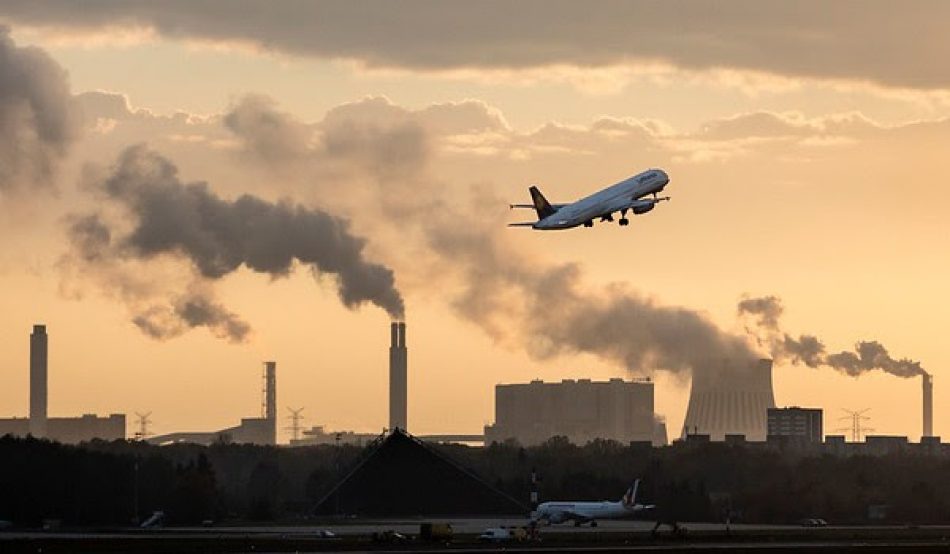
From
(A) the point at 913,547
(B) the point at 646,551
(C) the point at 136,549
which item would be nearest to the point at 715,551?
(B) the point at 646,551

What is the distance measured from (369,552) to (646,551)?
2216 centimetres

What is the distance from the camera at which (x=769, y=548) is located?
19888 cm

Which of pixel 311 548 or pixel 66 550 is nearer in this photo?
pixel 66 550

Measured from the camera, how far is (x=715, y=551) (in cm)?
19150

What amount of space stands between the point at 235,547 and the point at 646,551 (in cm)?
3370

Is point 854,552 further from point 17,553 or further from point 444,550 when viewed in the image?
point 17,553

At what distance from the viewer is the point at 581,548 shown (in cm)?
19988

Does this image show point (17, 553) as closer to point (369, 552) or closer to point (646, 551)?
point (369, 552)

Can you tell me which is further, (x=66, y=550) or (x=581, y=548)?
(x=581, y=548)

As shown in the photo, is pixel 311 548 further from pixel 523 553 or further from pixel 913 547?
pixel 913 547

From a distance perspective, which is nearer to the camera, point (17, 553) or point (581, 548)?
point (17, 553)

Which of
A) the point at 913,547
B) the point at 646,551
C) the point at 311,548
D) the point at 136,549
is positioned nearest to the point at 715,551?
the point at 646,551

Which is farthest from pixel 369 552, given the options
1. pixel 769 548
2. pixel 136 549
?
pixel 769 548

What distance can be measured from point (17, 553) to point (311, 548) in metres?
26.8
